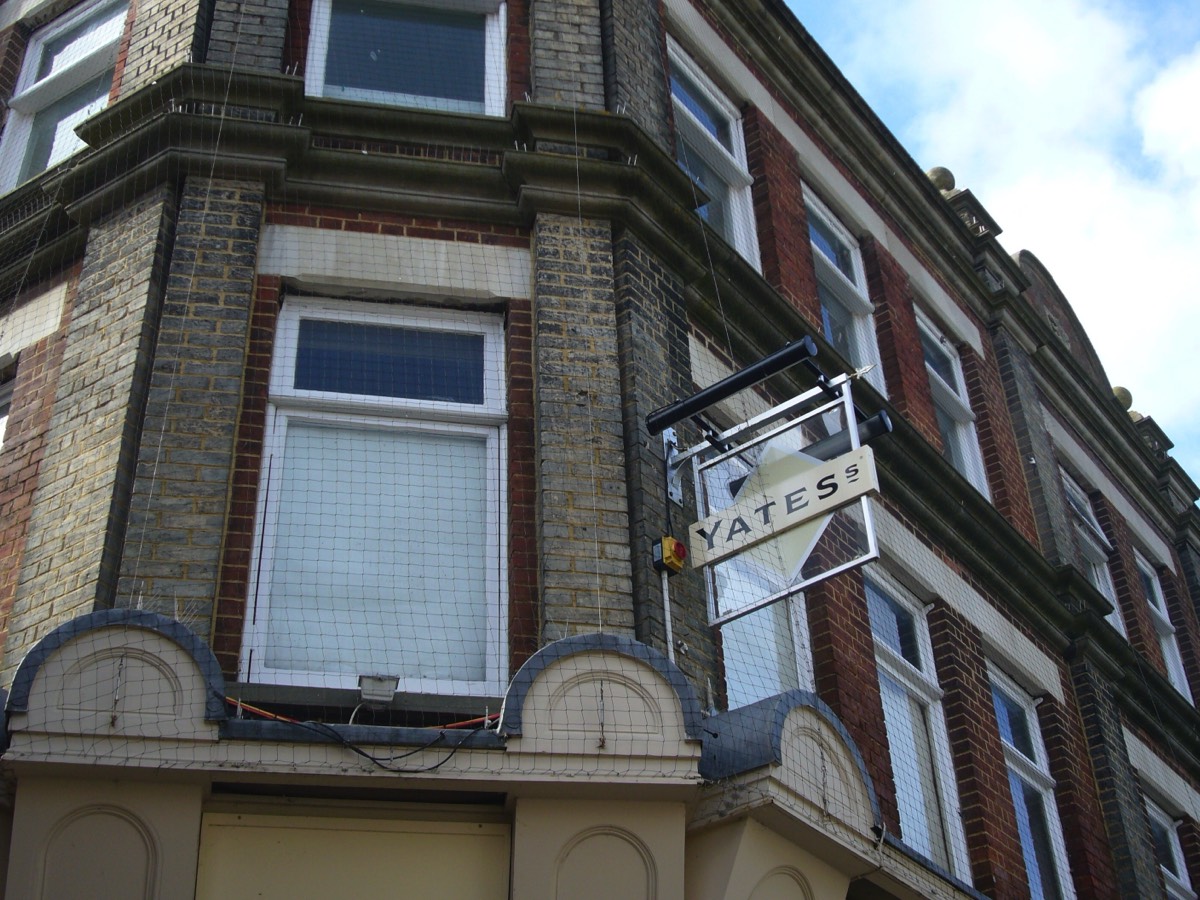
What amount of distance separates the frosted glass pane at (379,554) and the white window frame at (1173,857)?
9174 mm

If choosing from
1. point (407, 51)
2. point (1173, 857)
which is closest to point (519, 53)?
point (407, 51)

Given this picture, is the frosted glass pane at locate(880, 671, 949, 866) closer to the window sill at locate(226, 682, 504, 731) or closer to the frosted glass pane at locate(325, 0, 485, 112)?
the window sill at locate(226, 682, 504, 731)

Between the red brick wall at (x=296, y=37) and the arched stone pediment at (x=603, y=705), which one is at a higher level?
the red brick wall at (x=296, y=37)

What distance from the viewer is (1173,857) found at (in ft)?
52.7

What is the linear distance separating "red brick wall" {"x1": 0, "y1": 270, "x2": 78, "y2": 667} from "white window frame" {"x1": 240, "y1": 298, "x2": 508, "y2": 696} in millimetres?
1391

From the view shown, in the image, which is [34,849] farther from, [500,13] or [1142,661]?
[1142,661]

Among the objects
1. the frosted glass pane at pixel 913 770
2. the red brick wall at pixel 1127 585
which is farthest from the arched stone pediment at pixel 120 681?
the red brick wall at pixel 1127 585

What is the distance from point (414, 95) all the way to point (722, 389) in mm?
3515

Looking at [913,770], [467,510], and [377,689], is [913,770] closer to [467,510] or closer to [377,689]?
[467,510]

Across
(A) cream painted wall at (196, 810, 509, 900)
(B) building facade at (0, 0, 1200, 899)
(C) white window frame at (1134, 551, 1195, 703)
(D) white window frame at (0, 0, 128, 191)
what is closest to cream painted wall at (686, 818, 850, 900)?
(B) building facade at (0, 0, 1200, 899)

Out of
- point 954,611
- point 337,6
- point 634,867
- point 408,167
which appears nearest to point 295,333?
point 408,167

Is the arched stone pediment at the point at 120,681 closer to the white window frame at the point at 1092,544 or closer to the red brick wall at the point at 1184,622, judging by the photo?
the white window frame at the point at 1092,544

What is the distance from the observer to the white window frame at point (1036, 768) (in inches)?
516

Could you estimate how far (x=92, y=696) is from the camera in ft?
23.2
